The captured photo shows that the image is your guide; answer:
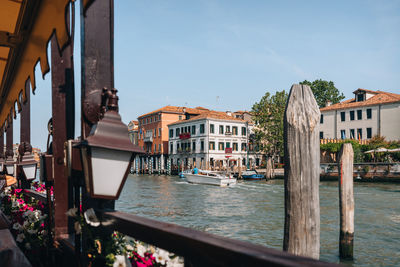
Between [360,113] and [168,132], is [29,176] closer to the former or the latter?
[360,113]

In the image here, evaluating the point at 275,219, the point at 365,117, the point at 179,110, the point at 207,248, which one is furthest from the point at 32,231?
the point at 179,110

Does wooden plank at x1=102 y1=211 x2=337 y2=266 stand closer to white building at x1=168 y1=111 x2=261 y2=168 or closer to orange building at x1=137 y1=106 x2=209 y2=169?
white building at x1=168 y1=111 x2=261 y2=168

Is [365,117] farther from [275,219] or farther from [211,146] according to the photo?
[275,219]

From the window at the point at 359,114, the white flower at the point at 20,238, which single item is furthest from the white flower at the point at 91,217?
the window at the point at 359,114

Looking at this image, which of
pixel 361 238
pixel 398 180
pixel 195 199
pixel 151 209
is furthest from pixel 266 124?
pixel 361 238

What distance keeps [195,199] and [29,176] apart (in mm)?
19209

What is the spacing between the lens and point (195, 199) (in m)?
25.5

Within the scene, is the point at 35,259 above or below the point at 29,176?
below

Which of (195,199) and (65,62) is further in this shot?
(195,199)

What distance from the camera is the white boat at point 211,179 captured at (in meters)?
36.7

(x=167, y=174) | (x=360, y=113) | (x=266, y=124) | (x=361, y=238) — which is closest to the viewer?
(x=361, y=238)

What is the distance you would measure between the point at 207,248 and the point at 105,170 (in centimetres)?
94

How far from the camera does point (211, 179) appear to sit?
38094 mm

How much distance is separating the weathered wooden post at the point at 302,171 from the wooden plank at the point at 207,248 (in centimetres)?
171
